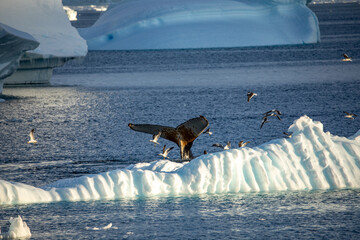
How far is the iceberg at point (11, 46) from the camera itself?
20734mm

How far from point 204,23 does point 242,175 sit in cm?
3091

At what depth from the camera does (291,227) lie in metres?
8.70

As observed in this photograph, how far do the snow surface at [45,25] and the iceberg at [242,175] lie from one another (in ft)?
49.5

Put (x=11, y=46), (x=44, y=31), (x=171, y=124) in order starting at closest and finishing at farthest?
(x=171, y=124) < (x=11, y=46) < (x=44, y=31)

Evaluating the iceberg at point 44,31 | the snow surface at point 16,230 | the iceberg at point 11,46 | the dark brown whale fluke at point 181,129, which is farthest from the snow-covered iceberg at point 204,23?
the snow surface at point 16,230

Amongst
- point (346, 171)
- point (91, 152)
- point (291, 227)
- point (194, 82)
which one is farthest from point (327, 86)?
point (291, 227)

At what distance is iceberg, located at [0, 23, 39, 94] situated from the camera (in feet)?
68.0

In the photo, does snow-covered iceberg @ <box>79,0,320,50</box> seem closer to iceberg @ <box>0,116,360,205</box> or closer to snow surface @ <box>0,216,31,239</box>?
iceberg @ <box>0,116,360,205</box>

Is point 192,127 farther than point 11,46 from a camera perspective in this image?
No

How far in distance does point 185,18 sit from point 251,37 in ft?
12.9

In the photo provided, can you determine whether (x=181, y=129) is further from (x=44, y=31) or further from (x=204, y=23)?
(x=204, y=23)

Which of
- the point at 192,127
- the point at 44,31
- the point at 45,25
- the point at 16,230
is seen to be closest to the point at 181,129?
the point at 192,127

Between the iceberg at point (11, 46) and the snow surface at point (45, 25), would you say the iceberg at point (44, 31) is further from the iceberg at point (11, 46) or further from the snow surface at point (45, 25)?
the iceberg at point (11, 46)

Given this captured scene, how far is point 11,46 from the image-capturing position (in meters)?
21.2
